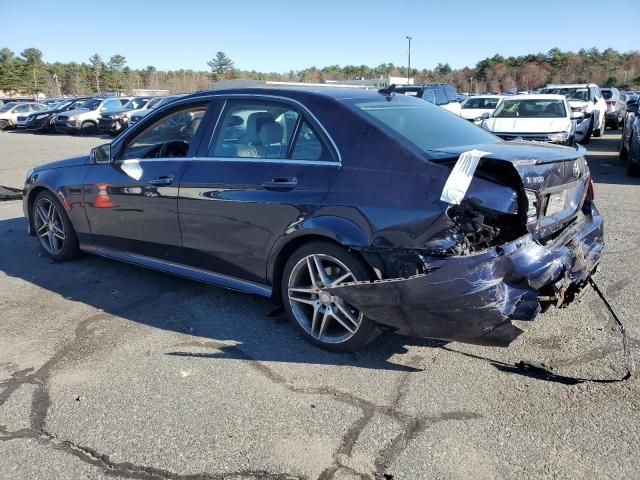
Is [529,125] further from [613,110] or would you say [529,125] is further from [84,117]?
[84,117]

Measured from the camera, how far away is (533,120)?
493 inches

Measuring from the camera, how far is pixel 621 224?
6.76 meters

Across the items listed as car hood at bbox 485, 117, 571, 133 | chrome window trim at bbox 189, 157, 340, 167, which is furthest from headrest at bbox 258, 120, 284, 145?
car hood at bbox 485, 117, 571, 133

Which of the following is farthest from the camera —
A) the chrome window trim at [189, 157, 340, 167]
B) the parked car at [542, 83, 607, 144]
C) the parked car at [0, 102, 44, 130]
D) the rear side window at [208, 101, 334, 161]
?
the parked car at [0, 102, 44, 130]

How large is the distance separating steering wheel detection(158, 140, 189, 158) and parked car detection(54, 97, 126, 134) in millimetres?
24721

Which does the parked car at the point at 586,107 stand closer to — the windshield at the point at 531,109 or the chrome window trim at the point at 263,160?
the windshield at the point at 531,109

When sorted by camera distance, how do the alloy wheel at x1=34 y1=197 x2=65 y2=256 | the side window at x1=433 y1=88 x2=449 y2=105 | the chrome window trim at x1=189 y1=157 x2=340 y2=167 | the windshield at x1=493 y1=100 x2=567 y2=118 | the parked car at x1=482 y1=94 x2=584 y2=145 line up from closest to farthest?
1. the chrome window trim at x1=189 y1=157 x2=340 y2=167
2. the alloy wheel at x1=34 y1=197 x2=65 y2=256
3. the parked car at x1=482 y1=94 x2=584 y2=145
4. the windshield at x1=493 y1=100 x2=567 y2=118
5. the side window at x1=433 y1=88 x2=449 y2=105

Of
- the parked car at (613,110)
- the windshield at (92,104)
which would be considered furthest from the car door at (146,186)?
the windshield at (92,104)

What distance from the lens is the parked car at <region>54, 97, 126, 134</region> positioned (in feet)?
87.5

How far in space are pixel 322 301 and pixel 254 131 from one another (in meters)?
1.36

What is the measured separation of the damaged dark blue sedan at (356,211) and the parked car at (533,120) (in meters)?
8.68

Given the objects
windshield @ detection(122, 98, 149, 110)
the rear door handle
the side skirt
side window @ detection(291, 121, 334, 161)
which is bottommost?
the side skirt

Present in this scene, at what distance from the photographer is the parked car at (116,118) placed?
997 inches

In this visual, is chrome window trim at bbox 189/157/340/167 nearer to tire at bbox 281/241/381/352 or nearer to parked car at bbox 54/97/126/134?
tire at bbox 281/241/381/352
